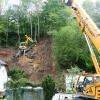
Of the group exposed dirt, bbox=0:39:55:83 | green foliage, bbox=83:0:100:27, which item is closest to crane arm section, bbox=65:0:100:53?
green foliage, bbox=83:0:100:27

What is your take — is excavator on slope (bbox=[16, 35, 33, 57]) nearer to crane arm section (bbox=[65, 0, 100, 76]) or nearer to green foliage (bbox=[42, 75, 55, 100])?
green foliage (bbox=[42, 75, 55, 100])

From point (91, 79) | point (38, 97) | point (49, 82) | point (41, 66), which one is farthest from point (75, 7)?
point (41, 66)

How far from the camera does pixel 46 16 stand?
50500 millimetres

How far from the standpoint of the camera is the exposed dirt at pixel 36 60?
42.9 meters

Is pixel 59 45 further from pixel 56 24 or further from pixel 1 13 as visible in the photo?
pixel 1 13

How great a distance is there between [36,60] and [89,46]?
89.3ft

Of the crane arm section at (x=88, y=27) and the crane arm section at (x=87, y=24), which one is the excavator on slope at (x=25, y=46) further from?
the crane arm section at (x=87, y=24)

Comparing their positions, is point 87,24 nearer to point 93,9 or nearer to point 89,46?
point 89,46

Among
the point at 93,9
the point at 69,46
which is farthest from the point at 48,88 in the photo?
the point at 93,9

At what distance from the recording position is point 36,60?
150 ft

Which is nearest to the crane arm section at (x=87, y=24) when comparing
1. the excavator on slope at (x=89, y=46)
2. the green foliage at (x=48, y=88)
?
the excavator on slope at (x=89, y=46)

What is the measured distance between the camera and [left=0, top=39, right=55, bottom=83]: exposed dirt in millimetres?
42906

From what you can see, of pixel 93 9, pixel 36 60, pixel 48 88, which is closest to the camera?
pixel 48 88

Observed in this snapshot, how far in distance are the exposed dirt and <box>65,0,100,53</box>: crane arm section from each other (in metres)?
22.2
